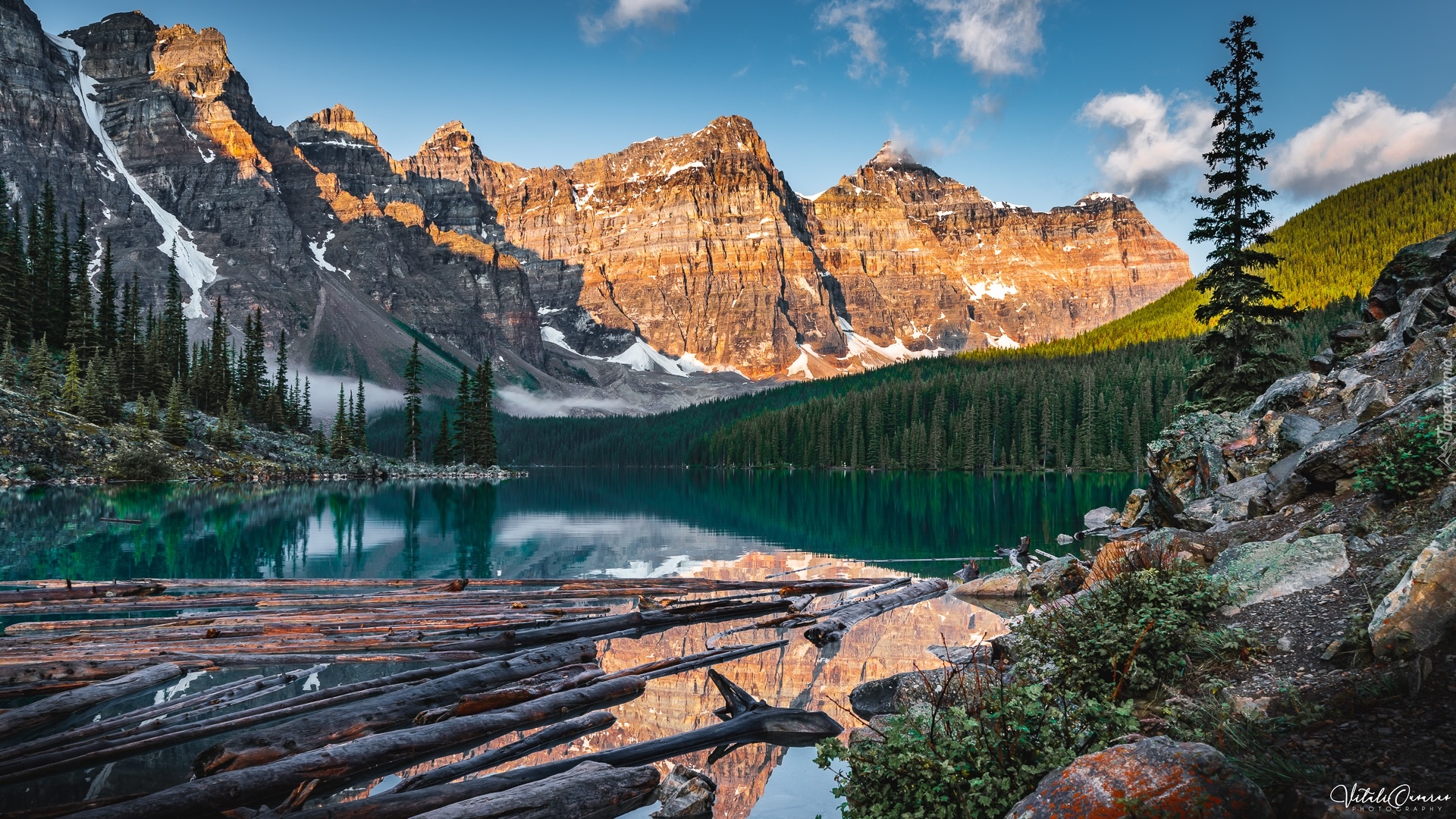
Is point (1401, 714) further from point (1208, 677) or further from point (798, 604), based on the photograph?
point (798, 604)

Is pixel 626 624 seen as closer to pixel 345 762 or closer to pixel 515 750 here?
pixel 515 750

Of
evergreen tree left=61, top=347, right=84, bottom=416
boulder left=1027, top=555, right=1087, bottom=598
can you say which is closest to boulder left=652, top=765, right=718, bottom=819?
boulder left=1027, top=555, right=1087, bottom=598

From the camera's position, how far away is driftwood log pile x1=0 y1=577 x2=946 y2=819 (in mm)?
7766

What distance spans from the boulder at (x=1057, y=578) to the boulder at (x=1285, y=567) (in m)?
7.07

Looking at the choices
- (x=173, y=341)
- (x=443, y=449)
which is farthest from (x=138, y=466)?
(x=443, y=449)

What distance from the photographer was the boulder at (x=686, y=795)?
8406mm

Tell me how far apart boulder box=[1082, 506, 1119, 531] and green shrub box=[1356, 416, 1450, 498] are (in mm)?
25193

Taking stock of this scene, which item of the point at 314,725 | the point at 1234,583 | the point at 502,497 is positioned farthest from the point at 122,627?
the point at 502,497

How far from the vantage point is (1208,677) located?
26.1 ft

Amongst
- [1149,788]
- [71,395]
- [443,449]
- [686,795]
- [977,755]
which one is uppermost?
[71,395]

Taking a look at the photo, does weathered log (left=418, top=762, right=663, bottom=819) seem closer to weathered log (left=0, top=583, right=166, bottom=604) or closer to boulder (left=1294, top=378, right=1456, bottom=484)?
boulder (left=1294, top=378, right=1456, bottom=484)

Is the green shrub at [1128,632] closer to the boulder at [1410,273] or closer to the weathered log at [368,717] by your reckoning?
the weathered log at [368,717]

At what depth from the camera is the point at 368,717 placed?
387 inches

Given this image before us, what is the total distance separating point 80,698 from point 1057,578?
65.4ft
